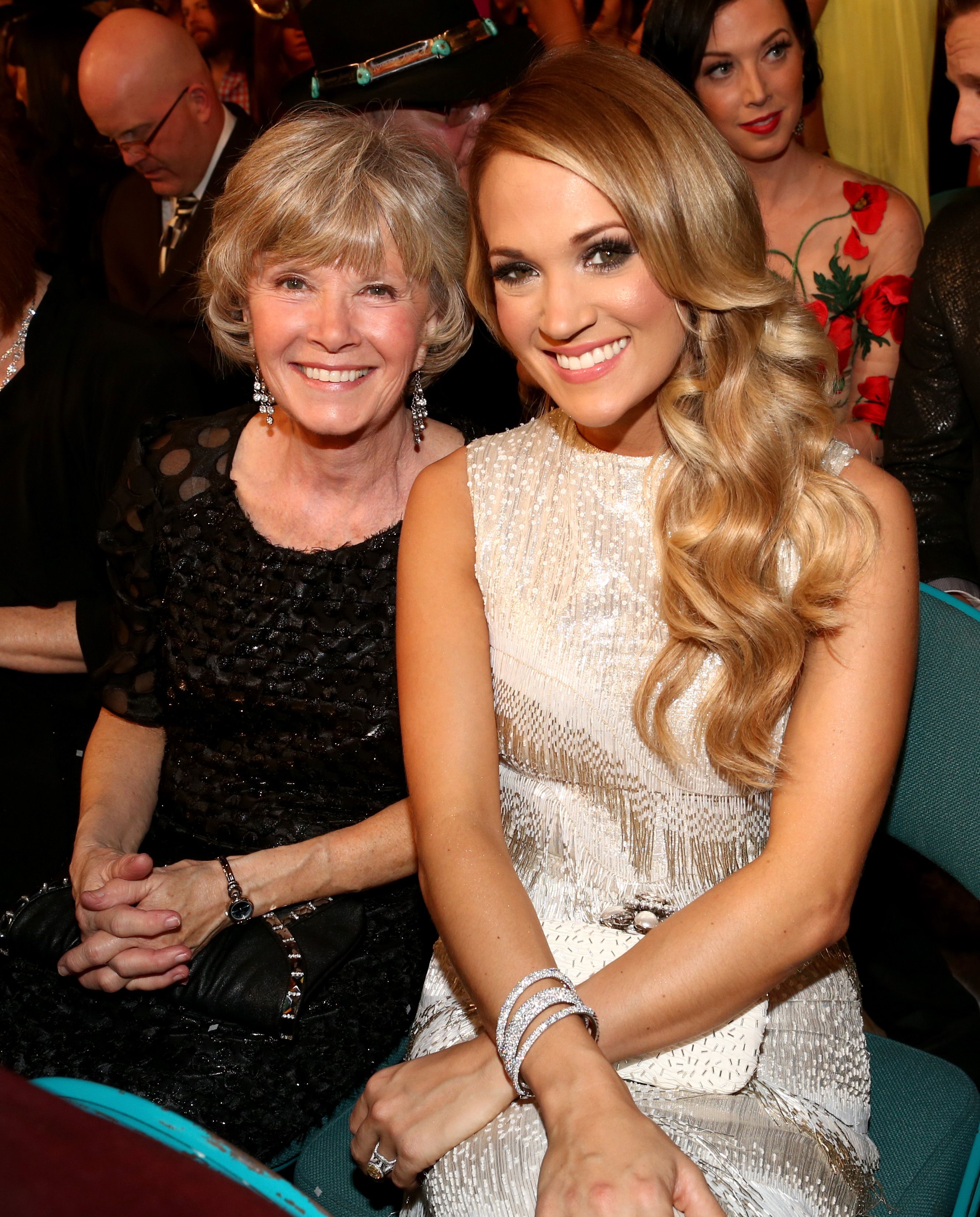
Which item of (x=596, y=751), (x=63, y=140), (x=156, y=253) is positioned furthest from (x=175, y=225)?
(x=596, y=751)

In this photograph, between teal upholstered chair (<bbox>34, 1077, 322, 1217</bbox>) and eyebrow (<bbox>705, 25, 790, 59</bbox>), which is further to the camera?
eyebrow (<bbox>705, 25, 790, 59</bbox>)

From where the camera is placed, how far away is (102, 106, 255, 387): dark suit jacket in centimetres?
332

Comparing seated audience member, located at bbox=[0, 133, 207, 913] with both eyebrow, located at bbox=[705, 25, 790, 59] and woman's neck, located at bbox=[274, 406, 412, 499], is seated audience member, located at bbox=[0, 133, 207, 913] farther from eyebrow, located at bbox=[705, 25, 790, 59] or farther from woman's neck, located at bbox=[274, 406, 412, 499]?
eyebrow, located at bbox=[705, 25, 790, 59]

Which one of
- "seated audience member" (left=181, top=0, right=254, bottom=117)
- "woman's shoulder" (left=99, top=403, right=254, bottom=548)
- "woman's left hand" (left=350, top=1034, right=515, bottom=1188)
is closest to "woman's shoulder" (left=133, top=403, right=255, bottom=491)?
"woman's shoulder" (left=99, top=403, right=254, bottom=548)

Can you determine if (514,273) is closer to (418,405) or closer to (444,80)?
(418,405)

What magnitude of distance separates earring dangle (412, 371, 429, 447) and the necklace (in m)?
0.89

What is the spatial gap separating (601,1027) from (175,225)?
3138mm

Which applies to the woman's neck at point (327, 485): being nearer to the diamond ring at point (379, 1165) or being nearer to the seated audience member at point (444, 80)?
the seated audience member at point (444, 80)

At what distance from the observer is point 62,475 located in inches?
93.9

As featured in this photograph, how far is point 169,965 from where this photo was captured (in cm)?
170

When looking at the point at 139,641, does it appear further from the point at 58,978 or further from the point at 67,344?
the point at 67,344

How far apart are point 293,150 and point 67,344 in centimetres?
78

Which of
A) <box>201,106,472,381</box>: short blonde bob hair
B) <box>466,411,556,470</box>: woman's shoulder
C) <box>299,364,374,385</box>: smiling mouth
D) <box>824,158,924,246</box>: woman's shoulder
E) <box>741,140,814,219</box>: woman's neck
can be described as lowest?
<box>824,158,924,246</box>: woman's shoulder

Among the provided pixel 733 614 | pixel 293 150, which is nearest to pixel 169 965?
pixel 733 614
